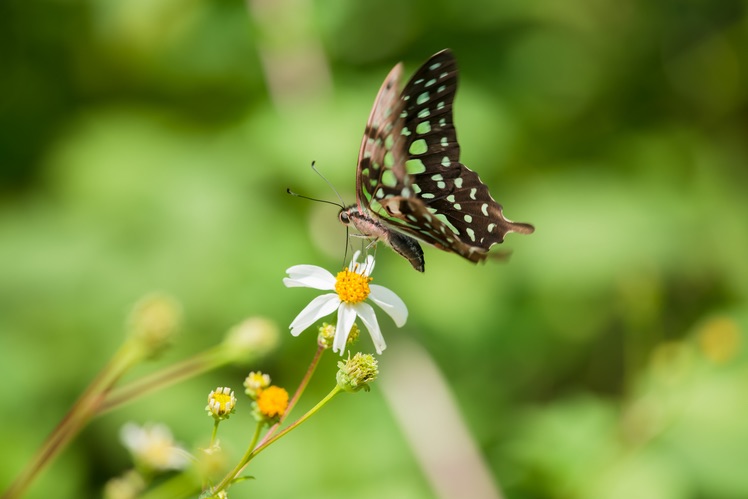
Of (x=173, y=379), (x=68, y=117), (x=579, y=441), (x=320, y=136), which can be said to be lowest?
(x=173, y=379)

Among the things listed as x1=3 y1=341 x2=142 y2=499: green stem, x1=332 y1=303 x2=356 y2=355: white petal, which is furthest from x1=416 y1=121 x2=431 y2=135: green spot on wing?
x1=3 y1=341 x2=142 y2=499: green stem

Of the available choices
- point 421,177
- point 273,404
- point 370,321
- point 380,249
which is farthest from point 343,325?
point 380,249

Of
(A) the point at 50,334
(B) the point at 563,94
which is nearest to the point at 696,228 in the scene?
(B) the point at 563,94

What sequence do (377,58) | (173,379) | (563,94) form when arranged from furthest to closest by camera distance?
(563,94)
(377,58)
(173,379)

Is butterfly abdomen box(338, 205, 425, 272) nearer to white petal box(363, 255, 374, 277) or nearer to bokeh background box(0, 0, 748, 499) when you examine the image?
white petal box(363, 255, 374, 277)

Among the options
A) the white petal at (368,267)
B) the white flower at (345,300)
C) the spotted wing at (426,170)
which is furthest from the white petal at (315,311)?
the spotted wing at (426,170)

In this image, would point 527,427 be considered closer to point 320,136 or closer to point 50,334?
point 320,136
